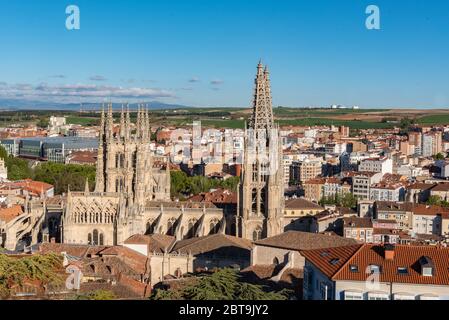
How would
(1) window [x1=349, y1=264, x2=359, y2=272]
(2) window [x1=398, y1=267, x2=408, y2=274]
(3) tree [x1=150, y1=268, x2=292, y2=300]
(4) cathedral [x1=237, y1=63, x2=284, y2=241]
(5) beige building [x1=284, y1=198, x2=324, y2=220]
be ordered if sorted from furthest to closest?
(5) beige building [x1=284, y1=198, x2=324, y2=220] < (4) cathedral [x1=237, y1=63, x2=284, y2=241] < (1) window [x1=349, y1=264, x2=359, y2=272] < (2) window [x1=398, y1=267, x2=408, y2=274] < (3) tree [x1=150, y1=268, x2=292, y2=300]

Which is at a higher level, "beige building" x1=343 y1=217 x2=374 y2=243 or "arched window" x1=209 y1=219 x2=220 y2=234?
"arched window" x1=209 y1=219 x2=220 y2=234

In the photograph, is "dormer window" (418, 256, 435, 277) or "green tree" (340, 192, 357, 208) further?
"green tree" (340, 192, 357, 208)

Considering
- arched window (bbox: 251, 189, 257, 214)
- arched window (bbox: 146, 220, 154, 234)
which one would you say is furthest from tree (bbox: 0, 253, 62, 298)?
arched window (bbox: 146, 220, 154, 234)

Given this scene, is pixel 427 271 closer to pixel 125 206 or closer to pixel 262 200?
pixel 262 200

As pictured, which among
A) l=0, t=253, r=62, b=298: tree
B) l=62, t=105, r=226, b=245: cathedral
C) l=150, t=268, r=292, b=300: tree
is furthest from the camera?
l=62, t=105, r=226, b=245: cathedral

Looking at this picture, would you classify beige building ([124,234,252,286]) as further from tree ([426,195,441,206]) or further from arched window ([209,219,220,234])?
tree ([426,195,441,206])

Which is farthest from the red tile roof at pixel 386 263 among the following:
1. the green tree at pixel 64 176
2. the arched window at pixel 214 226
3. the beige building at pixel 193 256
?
the green tree at pixel 64 176

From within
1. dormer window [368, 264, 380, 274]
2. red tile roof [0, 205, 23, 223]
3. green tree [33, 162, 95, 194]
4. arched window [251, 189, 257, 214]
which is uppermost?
dormer window [368, 264, 380, 274]
